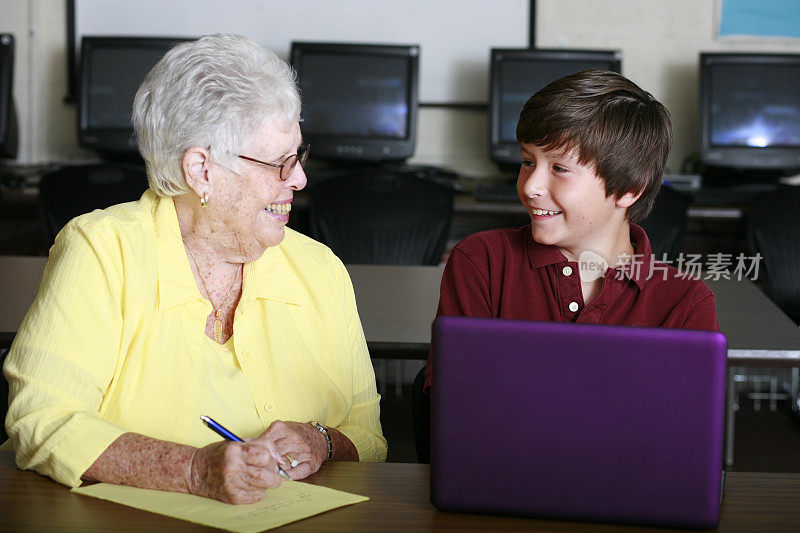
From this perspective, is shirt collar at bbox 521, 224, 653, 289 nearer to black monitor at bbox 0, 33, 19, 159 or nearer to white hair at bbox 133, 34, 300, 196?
white hair at bbox 133, 34, 300, 196

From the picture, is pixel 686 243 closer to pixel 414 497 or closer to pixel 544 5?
pixel 544 5

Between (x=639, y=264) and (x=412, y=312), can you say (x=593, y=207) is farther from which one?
(x=412, y=312)

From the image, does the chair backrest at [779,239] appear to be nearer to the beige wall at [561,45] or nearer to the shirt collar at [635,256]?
the beige wall at [561,45]

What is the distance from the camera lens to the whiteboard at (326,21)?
412cm

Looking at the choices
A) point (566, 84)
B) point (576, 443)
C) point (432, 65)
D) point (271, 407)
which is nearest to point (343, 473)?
point (271, 407)

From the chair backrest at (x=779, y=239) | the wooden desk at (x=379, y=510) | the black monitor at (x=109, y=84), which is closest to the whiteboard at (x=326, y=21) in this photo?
the black monitor at (x=109, y=84)

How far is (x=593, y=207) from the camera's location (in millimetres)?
1496

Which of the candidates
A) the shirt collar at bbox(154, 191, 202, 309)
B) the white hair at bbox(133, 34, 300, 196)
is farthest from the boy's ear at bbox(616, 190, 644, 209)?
the shirt collar at bbox(154, 191, 202, 309)

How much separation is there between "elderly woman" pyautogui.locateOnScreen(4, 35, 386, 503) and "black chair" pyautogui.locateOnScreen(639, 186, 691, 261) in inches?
72.5

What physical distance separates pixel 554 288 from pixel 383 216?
165cm

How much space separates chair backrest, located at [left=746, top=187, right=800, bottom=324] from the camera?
10.6 ft

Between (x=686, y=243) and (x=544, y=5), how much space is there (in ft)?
4.08

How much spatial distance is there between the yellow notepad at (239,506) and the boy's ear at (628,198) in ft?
2.34

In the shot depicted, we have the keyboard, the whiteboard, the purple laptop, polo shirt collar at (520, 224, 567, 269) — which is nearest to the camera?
the purple laptop
